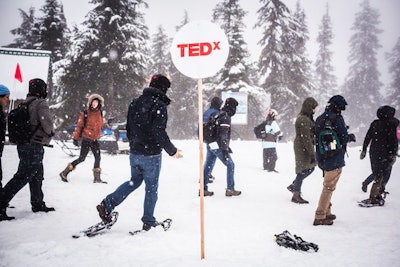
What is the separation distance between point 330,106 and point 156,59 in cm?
3576

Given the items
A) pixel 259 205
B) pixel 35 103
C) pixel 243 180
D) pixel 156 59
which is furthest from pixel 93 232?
pixel 156 59

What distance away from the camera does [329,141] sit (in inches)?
194

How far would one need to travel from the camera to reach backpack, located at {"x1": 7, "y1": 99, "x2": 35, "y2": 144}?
470 centimetres

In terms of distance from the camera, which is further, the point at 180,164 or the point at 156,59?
the point at 156,59

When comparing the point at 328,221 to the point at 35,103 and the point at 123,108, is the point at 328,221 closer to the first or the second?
the point at 35,103

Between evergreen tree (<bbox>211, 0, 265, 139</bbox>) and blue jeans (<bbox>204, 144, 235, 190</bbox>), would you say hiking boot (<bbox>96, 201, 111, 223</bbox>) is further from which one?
evergreen tree (<bbox>211, 0, 265, 139</bbox>)

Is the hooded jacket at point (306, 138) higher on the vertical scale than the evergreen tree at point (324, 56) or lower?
lower

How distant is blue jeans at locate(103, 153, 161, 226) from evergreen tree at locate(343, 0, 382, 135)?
43.2 metres

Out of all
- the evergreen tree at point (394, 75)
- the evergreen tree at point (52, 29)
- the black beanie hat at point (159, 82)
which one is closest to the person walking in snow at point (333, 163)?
the black beanie hat at point (159, 82)

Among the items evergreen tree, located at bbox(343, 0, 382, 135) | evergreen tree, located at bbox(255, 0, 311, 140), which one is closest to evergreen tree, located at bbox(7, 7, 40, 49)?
evergreen tree, located at bbox(255, 0, 311, 140)

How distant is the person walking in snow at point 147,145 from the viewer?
4.10 metres

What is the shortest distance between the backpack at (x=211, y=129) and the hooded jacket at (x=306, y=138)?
184 cm

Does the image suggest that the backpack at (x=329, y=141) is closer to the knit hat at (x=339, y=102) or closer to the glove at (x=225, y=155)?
the knit hat at (x=339, y=102)

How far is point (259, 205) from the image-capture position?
6.24 metres
